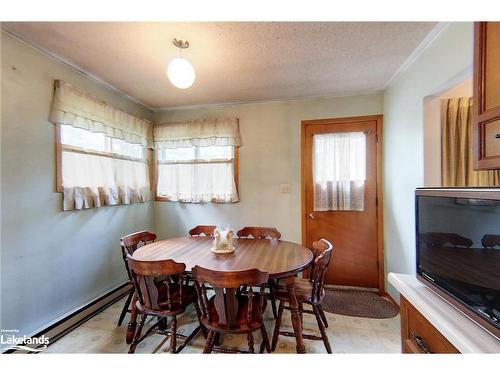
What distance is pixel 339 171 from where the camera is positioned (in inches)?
109

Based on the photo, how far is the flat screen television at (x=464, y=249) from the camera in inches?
31.2

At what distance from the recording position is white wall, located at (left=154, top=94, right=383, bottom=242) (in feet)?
9.54

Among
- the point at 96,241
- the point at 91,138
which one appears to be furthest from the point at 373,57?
the point at 96,241

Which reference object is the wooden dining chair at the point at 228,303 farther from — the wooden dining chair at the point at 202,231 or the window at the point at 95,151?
the window at the point at 95,151

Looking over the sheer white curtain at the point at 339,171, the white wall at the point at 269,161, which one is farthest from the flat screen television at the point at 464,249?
the white wall at the point at 269,161

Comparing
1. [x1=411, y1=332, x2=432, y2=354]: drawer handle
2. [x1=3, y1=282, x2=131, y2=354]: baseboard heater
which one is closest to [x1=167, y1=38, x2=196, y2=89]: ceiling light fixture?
[x1=411, y1=332, x2=432, y2=354]: drawer handle

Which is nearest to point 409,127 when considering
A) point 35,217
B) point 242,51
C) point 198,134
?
point 242,51

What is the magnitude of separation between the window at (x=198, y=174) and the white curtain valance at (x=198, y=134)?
0.28ft

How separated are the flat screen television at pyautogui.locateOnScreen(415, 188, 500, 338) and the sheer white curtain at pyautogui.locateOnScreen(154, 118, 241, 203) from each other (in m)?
2.21

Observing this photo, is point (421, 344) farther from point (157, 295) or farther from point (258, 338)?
point (157, 295)

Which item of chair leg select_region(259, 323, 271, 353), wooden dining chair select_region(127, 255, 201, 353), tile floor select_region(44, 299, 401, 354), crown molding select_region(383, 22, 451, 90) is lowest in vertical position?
tile floor select_region(44, 299, 401, 354)

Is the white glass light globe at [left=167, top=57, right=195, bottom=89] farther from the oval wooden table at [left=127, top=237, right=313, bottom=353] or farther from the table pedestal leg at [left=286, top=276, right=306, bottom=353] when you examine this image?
the table pedestal leg at [left=286, top=276, right=306, bottom=353]

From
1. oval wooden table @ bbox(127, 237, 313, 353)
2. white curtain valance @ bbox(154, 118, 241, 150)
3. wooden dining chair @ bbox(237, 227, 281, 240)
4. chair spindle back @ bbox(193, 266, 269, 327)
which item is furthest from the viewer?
white curtain valance @ bbox(154, 118, 241, 150)

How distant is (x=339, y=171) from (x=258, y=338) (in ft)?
6.62
